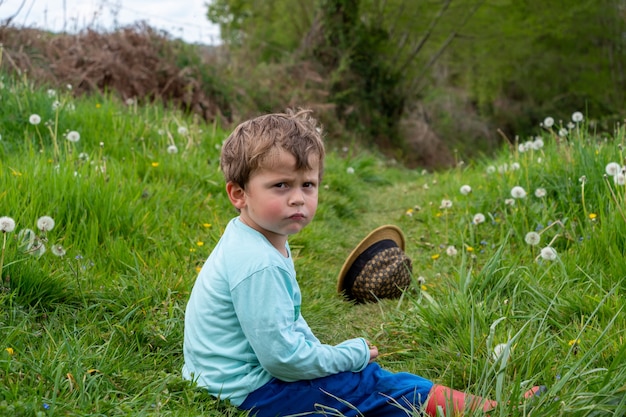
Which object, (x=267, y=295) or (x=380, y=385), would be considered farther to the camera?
(x=380, y=385)

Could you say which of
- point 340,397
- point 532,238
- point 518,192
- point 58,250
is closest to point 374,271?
point 532,238

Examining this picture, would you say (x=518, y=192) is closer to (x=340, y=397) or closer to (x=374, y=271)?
(x=374, y=271)

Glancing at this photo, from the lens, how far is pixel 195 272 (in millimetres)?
3293

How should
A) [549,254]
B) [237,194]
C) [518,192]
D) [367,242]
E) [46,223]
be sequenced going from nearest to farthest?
1. [237,194]
2. [46,223]
3. [549,254]
4. [367,242]
5. [518,192]

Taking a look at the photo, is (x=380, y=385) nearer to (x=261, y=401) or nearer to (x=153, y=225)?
(x=261, y=401)

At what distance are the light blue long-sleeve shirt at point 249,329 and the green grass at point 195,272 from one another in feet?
0.49

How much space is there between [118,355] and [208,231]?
164 cm

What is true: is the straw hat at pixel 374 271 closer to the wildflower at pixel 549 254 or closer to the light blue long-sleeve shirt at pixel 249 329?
the wildflower at pixel 549 254

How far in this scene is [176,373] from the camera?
239 cm

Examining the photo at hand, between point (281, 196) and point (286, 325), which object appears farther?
point (281, 196)

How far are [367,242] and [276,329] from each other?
174 centimetres

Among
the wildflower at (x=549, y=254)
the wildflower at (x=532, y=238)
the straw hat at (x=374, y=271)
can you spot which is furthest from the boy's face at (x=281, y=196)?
the wildflower at (x=532, y=238)

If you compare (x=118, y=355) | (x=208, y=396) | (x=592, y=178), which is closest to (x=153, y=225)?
(x=118, y=355)

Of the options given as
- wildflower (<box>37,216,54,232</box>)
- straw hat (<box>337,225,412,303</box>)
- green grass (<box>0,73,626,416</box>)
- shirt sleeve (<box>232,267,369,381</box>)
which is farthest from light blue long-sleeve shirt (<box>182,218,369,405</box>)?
straw hat (<box>337,225,412,303</box>)
